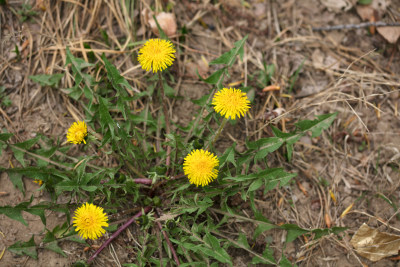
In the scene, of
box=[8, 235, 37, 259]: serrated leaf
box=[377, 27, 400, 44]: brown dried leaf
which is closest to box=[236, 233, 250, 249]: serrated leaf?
box=[8, 235, 37, 259]: serrated leaf

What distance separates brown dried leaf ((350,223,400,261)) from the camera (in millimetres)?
2582

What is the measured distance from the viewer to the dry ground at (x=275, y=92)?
2.68 meters

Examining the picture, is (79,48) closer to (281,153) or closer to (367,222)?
(281,153)

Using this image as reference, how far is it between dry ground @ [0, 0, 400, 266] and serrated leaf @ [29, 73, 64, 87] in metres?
0.09

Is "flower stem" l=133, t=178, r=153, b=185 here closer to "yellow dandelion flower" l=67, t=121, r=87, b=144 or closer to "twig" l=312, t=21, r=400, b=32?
"yellow dandelion flower" l=67, t=121, r=87, b=144

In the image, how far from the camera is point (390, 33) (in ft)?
10.9

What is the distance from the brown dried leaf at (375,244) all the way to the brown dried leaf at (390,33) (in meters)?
1.93

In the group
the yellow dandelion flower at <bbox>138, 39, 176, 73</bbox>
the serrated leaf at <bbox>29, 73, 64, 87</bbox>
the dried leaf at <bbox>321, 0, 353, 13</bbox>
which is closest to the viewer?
the yellow dandelion flower at <bbox>138, 39, 176, 73</bbox>

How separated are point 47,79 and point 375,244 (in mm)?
3048

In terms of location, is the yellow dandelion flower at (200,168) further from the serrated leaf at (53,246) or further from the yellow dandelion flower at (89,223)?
the serrated leaf at (53,246)

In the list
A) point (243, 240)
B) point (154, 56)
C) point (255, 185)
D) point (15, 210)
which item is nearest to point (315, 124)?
point (255, 185)

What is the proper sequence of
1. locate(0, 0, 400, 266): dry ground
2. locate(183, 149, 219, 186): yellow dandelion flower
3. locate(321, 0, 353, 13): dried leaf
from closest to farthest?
locate(183, 149, 219, 186): yellow dandelion flower → locate(0, 0, 400, 266): dry ground → locate(321, 0, 353, 13): dried leaf

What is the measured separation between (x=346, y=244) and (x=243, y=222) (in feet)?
2.77

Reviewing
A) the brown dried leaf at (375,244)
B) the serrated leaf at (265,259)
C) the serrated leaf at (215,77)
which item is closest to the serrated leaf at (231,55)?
the serrated leaf at (215,77)
